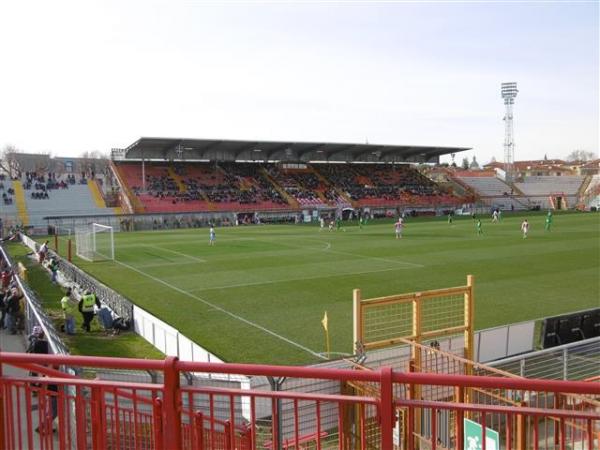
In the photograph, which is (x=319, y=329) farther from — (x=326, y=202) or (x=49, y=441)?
(x=326, y=202)

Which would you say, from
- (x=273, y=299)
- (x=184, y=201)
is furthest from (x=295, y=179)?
(x=273, y=299)

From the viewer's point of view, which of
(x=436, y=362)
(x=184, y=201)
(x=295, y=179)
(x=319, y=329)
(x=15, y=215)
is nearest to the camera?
(x=436, y=362)

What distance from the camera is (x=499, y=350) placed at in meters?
12.7

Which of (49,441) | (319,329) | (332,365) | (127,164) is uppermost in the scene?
(127,164)

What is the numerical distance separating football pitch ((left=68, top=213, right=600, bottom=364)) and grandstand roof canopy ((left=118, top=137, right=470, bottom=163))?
22515mm

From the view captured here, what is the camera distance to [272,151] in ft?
230

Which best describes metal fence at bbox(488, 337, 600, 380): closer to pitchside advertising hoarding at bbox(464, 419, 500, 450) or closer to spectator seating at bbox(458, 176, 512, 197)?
pitchside advertising hoarding at bbox(464, 419, 500, 450)

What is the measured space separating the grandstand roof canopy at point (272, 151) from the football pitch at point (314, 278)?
22515 mm

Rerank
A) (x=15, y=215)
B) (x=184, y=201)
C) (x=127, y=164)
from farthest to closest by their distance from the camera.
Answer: (x=127, y=164), (x=184, y=201), (x=15, y=215)

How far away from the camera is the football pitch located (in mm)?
15797

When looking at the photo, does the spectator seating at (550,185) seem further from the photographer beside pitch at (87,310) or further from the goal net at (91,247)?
the photographer beside pitch at (87,310)

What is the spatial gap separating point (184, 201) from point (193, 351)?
4935cm

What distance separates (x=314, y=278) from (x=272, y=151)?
156 feet

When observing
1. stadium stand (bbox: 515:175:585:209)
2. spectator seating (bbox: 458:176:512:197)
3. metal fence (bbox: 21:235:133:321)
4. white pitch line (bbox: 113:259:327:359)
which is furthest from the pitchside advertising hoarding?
stadium stand (bbox: 515:175:585:209)
